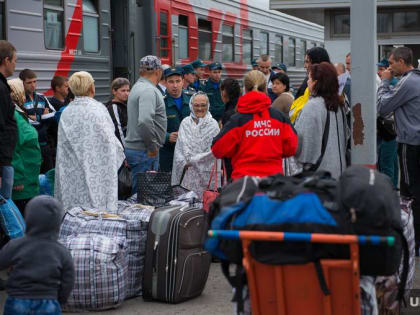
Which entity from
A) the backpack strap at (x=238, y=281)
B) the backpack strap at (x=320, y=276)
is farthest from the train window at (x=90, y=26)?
the backpack strap at (x=320, y=276)

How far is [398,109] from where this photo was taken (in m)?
7.34

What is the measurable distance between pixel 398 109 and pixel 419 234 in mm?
1127

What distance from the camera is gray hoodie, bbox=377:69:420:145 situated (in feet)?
23.7

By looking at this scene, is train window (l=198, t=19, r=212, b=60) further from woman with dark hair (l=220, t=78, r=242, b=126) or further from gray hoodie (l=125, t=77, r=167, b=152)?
gray hoodie (l=125, t=77, r=167, b=152)

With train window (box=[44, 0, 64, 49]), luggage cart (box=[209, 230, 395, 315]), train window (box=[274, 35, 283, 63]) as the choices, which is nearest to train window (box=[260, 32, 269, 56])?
train window (box=[274, 35, 283, 63])

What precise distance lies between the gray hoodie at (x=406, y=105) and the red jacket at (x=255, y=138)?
6.59 ft

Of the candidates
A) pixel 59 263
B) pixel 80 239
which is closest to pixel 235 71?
pixel 80 239

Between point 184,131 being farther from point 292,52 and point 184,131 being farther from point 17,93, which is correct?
point 292,52

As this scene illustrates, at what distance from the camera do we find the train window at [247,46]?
1839 cm

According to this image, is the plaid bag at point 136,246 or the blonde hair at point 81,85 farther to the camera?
the blonde hair at point 81,85

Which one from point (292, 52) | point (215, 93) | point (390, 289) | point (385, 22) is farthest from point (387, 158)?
point (292, 52)

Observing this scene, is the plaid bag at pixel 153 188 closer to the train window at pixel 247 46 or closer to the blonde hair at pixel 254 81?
the blonde hair at pixel 254 81

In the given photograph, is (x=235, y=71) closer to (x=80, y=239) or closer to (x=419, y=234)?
(x=419, y=234)

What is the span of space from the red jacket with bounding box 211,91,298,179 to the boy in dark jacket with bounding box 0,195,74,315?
1571 mm
